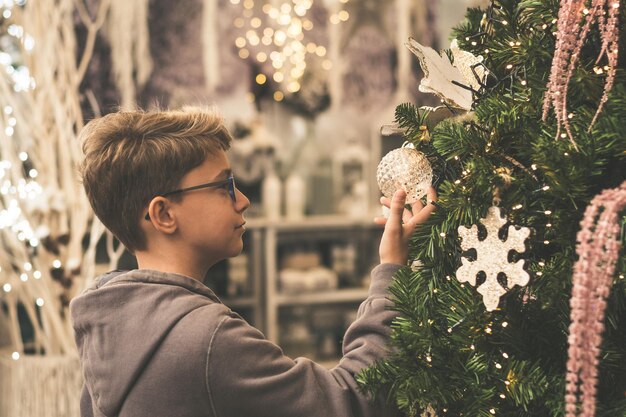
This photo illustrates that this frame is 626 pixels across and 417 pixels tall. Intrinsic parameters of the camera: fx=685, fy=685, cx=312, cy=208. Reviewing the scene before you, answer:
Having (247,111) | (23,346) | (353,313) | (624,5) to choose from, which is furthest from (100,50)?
(624,5)

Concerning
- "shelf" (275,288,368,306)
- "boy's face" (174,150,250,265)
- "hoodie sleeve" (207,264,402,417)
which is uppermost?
"boy's face" (174,150,250,265)

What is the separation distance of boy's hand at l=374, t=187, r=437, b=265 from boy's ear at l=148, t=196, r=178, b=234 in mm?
335

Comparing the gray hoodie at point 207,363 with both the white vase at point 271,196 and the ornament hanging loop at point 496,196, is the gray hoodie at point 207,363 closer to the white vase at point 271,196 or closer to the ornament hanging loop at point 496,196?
the ornament hanging loop at point 496,196

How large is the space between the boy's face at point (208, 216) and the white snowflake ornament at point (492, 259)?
1.41 feet

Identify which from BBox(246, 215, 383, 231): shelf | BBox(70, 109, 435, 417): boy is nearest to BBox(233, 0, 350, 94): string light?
BBox(246, 215, 383, 231): shelf

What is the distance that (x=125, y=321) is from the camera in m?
1.01

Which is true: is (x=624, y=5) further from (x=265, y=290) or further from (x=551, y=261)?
(x=265, y=290)

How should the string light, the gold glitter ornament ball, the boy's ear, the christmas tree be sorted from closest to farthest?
1. the christmas tree
2. the gold glitter ornament ball
3. the boy's ear
4. the string light

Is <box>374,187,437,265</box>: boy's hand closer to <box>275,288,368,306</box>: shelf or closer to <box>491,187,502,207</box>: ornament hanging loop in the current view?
<box>491,187,502,207</box>: ornament hanging loop

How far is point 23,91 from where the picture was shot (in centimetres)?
226

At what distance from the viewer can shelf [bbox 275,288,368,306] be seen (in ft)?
12.4

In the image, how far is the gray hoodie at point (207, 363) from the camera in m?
0.95

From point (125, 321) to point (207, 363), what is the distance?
15 centimetres

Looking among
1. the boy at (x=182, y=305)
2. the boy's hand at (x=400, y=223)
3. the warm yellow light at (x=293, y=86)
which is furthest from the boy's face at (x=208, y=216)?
the warm yellow light at (x=293, y=86)
